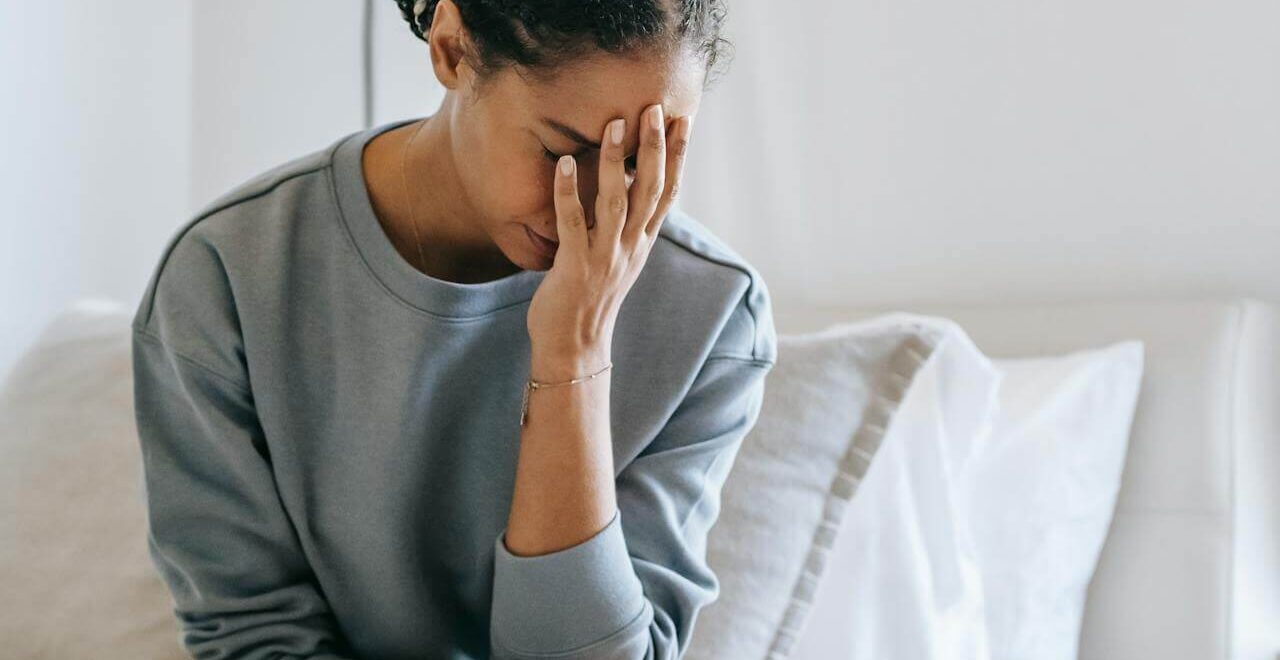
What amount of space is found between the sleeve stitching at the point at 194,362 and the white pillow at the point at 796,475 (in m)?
0.45

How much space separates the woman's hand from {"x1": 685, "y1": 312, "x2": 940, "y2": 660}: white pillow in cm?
31

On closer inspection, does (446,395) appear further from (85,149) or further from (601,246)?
(85,149)

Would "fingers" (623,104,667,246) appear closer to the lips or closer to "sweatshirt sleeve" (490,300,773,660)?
the lips

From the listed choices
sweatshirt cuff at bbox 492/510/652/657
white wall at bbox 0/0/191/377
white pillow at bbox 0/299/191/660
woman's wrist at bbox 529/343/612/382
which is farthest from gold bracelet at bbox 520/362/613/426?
white wall at bbox 0/0/191/377

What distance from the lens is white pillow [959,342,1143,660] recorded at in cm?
146

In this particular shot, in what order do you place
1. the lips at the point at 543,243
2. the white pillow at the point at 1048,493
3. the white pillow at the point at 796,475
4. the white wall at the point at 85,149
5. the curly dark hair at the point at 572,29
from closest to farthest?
the curly dark hair at the point at 572,29, the lips at the point at 543,243, the white pillow at the point at 796,475, the white pillow at the point at 1048,493, the white wall at the point at 85,149

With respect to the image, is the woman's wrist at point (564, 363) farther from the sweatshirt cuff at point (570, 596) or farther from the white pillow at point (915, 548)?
the white pillow at point (915, 548)

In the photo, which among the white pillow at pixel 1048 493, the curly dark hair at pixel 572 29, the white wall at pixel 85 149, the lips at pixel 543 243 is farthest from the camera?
the white wall at pixel 85 149

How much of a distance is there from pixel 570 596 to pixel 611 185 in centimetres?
30

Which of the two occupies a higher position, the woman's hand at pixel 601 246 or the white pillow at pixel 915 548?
the woman's hand at pixel 601 246

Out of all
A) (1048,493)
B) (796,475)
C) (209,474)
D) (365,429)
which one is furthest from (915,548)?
(209,474)

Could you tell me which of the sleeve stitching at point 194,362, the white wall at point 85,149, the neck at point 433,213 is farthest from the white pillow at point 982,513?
the white wall at point 85,149

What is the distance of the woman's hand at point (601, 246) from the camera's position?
2.87 ft

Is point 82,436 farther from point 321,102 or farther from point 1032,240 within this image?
point 1032,240
